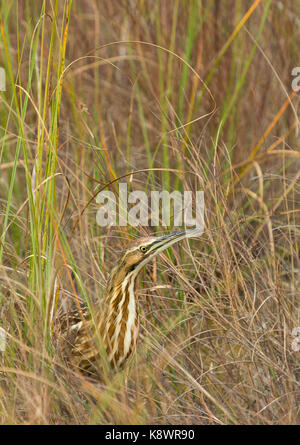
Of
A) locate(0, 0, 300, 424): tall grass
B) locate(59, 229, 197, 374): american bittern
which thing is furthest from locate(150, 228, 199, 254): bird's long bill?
locate(0, 0, 300, 424): tall grass

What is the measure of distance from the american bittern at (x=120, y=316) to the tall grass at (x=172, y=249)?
0.12 ft

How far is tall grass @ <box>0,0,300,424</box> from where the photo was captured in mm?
1726

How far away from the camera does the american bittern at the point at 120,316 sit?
1803 millimetres

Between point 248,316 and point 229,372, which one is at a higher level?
point 248,316

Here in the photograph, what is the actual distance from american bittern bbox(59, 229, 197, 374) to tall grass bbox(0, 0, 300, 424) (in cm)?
4

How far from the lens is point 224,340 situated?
194 centimetres

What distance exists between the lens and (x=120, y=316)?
184 cm

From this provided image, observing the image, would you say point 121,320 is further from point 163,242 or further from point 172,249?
point 172,249

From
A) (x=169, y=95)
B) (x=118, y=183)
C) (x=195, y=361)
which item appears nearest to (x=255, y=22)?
(x=169, y=95)

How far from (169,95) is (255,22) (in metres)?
0.52

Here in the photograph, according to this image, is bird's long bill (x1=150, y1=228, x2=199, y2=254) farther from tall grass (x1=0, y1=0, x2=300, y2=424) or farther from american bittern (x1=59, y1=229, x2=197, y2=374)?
tall grass (x1=0, y1=0, x2=300, y2=424)

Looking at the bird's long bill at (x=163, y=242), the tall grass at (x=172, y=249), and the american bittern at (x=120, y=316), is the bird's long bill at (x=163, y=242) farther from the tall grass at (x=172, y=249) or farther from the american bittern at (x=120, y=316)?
the tall grass at (x=172, y=249)

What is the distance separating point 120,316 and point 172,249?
0.97 feet
